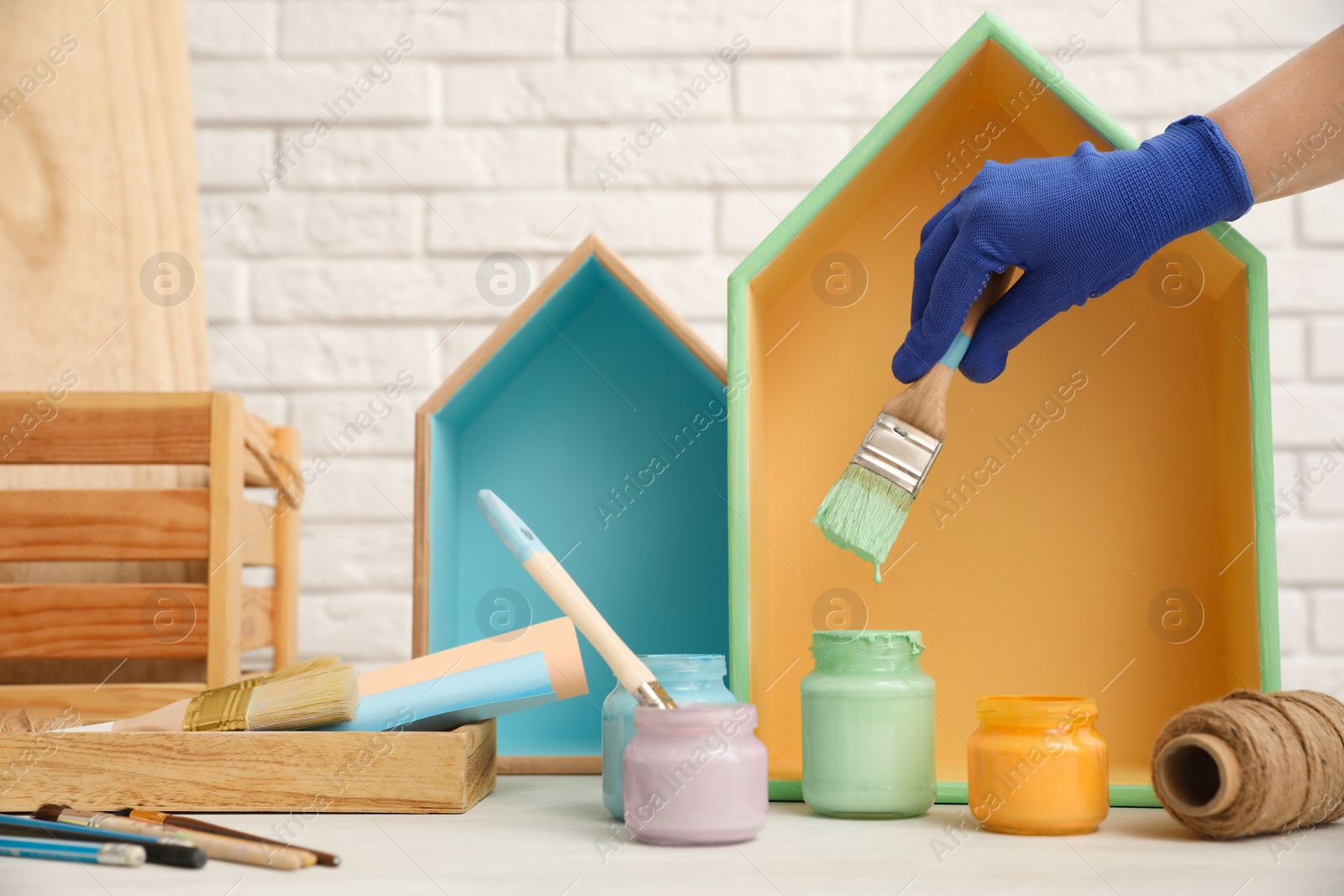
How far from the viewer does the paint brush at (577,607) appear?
686mm

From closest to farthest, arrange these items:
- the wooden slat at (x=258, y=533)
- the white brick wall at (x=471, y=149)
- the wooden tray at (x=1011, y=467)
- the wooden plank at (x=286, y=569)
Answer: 1. the wooden tray at (x=1011, y=467)
2. the wooden slat at (x=258, y=533)
3. the wooden plank at (x=286, y=569)
4. the white brick wall at (x=471, y=149)

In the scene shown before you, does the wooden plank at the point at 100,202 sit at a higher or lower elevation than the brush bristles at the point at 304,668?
higher

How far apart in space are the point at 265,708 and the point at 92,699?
1.12 ft

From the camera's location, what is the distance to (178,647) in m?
0.97

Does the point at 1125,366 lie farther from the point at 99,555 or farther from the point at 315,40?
the point at 315,40

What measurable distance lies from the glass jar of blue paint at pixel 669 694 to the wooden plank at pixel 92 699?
46 centimetres

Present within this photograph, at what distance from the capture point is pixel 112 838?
0.60m

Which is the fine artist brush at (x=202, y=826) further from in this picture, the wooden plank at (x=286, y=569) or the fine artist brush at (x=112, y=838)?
the wooden plank at (x=286, y=569)

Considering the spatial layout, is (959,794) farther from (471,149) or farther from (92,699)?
(471,149)

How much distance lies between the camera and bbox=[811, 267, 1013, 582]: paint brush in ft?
2.37

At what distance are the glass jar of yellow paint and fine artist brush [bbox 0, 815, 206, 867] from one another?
0.48 m

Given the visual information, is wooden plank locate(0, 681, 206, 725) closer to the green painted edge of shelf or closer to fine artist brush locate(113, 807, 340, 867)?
fine artist brush locate(113, 807, 340, 867)

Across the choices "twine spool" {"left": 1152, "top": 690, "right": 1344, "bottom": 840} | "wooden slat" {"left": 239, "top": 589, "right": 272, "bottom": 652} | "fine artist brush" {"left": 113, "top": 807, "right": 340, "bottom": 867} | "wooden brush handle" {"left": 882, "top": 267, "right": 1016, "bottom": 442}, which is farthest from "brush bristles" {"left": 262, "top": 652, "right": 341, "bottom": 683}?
"twine spool" {"left": 1152, "top": 690, "right": 1344, "bottom": 840}

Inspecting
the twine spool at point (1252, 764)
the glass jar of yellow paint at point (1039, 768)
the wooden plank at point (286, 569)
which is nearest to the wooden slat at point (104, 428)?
the wooden plank at point (286, 569)
